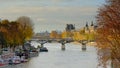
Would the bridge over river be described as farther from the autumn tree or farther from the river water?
the autumn tree

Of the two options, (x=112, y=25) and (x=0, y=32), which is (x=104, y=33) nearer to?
A: (x=112, y=25)

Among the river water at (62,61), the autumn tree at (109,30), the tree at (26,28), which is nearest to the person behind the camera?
the autumn tree at (109,30)

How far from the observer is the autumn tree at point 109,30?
2189cm

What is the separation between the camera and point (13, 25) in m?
71.6

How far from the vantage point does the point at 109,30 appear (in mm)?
22422

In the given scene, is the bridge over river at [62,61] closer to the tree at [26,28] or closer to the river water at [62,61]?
the river water at [62,61]

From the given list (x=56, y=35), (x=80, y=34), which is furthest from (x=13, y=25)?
(x=56, y=35)

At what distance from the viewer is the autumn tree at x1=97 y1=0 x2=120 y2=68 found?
71.8ft

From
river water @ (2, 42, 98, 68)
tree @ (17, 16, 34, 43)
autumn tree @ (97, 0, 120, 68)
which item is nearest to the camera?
autumn tree @ (97, 0, 120, 68)

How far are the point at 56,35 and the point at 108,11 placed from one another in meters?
155

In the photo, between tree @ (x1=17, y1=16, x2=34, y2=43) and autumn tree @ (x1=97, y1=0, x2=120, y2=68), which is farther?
tree @ (x1=17, y1=16, x2=34, y2=43)

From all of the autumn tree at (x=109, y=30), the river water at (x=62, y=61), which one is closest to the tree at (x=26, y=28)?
the river water at (x=62, y=61)

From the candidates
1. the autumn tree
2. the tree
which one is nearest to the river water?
the tree

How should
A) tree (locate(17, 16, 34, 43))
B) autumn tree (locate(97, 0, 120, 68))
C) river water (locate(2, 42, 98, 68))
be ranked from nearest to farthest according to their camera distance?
autumn tree (locate(97, 0, 120, 68)) < river water (locate(2, 42, 98, 68)) < tree (locate(17, 16, 34, 43))
